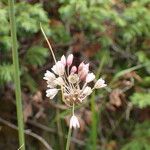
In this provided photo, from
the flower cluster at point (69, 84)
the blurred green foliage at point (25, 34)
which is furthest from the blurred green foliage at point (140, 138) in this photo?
the flower cluster at point (69, 84)

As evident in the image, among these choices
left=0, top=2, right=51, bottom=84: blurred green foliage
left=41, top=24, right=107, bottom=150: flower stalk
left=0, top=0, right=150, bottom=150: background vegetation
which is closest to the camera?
left=41, top=24, right=107, bottom=150: flower stalk

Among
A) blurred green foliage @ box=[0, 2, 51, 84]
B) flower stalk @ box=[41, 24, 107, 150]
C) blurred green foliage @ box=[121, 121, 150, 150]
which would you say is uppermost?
blurred green foliage @ box=[0, 2, 51, 84]

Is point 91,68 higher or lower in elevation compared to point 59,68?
higher

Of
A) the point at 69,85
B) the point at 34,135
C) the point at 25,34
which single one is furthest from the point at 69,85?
the point at 34,135

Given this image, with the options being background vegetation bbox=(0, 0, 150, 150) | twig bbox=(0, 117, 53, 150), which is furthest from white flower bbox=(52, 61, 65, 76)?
twig bbox=(0, 117, 53, 150)

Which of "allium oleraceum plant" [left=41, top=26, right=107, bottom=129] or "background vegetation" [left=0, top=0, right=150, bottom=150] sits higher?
"background vegetation" [left=0, top=0, right=150, bottom=150]

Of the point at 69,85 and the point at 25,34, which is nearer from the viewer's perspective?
the point at 69,85

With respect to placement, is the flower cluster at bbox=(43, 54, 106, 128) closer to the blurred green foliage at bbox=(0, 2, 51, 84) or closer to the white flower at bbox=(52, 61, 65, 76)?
the white flower at bbox=(52, 61, 65, 76)

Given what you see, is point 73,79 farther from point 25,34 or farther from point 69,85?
point 25,34

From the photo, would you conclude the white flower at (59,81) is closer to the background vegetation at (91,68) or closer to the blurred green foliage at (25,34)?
the blurred green foliage at (25,34)
